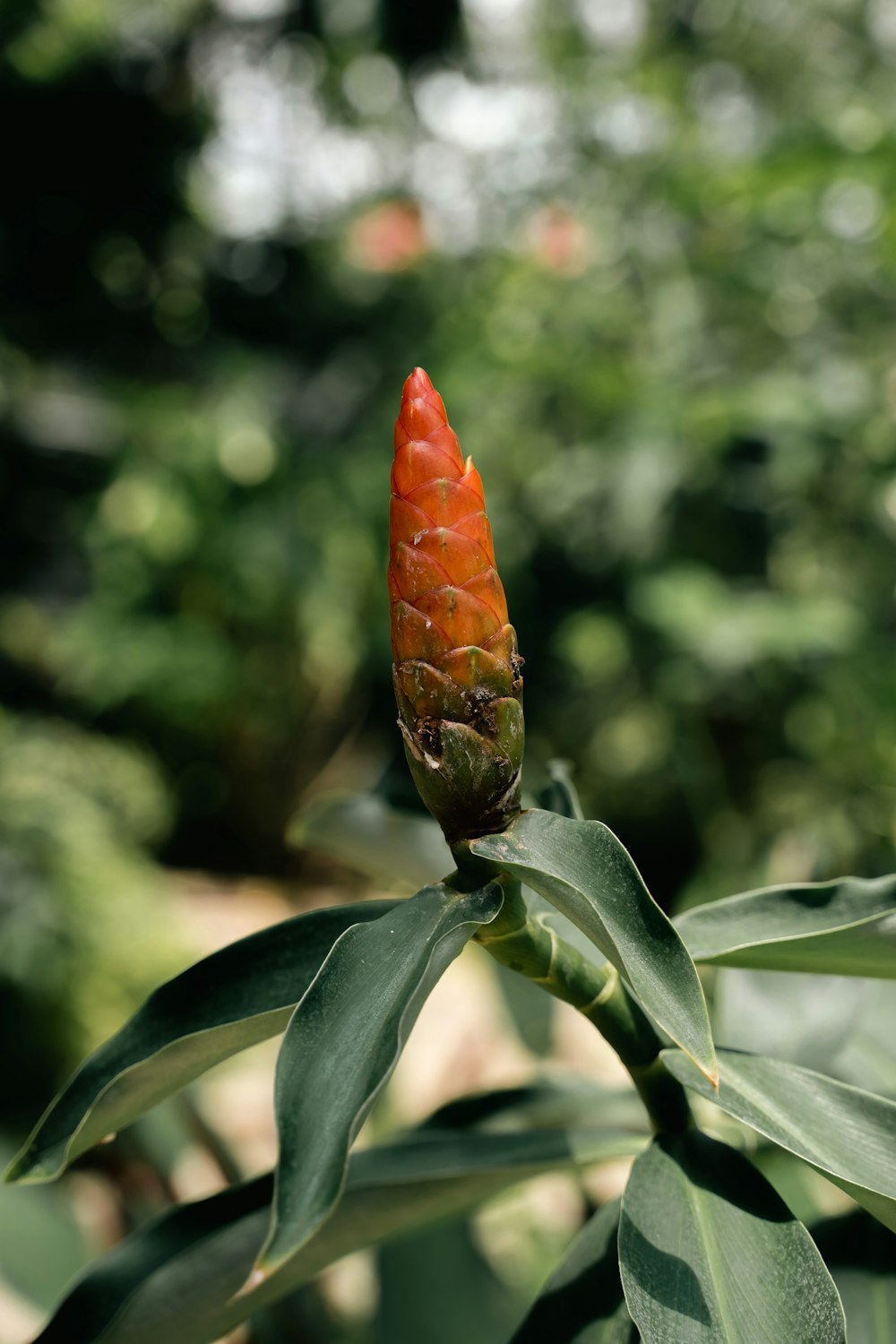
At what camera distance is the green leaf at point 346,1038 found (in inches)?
9.8

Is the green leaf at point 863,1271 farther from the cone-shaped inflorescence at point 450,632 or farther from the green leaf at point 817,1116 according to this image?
the cone-shaped inflorescence at point 450,632

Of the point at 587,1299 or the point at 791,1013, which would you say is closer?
the point at 587,1299

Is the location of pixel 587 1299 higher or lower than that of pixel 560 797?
lower

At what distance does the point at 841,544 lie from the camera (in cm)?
218

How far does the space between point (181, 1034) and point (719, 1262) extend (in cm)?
18

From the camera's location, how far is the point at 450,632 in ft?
1.02

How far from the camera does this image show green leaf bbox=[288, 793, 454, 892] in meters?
0.49

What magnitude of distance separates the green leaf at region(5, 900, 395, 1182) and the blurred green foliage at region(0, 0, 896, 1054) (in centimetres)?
68

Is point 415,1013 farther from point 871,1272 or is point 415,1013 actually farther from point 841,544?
point 841,544

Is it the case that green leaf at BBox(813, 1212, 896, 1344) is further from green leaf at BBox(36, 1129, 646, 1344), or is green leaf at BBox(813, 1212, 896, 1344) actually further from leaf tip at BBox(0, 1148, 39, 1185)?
leaf tip at BBox(0, 1148, 39, 1185)

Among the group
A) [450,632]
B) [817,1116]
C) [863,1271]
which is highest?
[450,632]

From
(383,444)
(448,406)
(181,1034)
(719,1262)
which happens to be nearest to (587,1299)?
(719,1262)

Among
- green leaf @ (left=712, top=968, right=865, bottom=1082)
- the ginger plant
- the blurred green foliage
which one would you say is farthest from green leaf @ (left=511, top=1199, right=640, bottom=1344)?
the blurred green foliage

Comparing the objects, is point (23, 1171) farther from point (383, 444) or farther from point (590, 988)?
point (383, 444)
